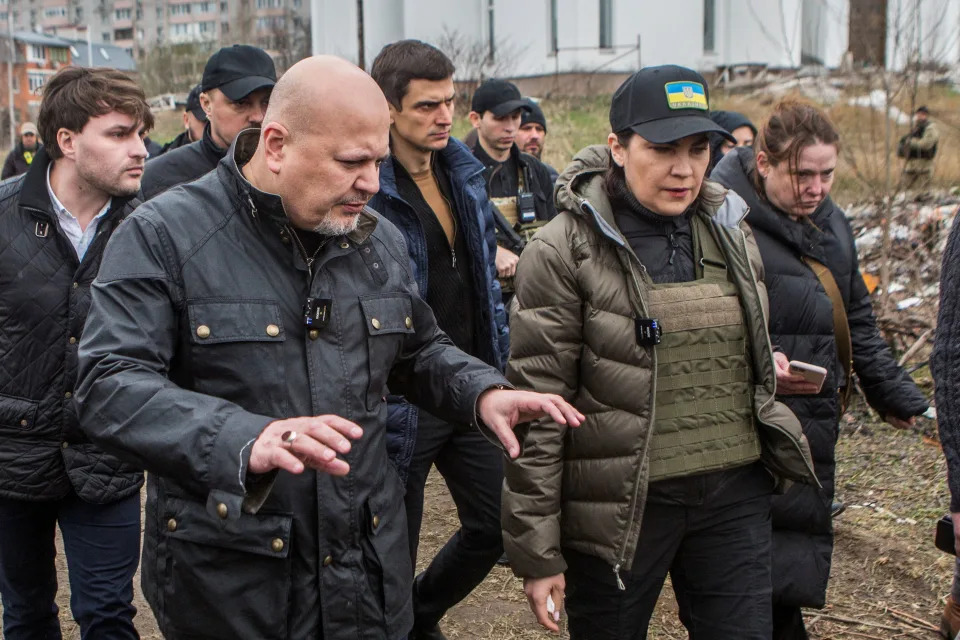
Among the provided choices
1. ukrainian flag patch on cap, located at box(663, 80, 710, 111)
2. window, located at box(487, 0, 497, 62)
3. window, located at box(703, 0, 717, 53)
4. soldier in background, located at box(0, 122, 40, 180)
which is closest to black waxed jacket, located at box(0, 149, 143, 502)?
ukrainian flag patch on cap, located at box(663, 80, 710, 111)

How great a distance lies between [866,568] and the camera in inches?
195

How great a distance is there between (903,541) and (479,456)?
254 centimetres

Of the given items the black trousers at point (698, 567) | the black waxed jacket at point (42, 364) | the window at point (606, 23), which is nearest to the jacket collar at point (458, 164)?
the black waxed jacket at point (42, 364)

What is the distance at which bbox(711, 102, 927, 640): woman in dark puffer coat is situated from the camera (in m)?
3.60

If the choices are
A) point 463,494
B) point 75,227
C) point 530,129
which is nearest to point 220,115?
point 75,227

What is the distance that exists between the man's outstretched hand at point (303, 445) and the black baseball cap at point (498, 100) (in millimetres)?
4895

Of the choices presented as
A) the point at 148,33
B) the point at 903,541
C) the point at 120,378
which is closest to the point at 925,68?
the point at 903,541

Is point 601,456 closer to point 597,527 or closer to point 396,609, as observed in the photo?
point 597,527

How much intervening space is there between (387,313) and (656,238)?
3.12 ft

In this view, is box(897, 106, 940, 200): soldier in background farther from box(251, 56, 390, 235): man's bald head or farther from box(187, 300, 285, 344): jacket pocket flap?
box(187, 300, 285, 344): jacket pocket flap

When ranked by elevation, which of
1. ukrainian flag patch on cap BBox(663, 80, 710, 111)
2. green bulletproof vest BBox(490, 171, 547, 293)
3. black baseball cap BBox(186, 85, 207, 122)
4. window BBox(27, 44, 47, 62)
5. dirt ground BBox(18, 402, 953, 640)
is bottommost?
dirt ground BBox(18, 402, 953, 640)

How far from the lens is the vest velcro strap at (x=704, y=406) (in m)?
2.95

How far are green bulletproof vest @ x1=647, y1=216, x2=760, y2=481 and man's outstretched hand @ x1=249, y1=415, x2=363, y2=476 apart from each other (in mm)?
1278

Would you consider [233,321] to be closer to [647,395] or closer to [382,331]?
[382,331]
